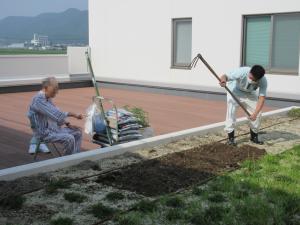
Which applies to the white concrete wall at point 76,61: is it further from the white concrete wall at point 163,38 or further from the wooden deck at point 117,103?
the wooden deck at point 117,103

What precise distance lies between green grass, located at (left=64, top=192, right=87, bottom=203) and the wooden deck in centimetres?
164

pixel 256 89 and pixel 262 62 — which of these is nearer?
pixel 256 89

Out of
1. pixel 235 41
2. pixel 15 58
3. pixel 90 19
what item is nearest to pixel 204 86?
pixel 235 41

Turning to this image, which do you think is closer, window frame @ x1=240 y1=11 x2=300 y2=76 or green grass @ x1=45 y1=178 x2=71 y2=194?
green grass @ x1=45 y1=178 x2=71 y2=194

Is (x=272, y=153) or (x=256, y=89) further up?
(x=256, y=89)

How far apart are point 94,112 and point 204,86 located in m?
7.18

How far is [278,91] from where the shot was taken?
1202 centimetres

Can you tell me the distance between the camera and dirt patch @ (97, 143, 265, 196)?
529 cm

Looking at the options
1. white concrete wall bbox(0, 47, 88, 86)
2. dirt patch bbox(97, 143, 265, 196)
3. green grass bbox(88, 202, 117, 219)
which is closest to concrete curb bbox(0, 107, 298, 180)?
dirt patch bbox(97, 143, 265, 196)

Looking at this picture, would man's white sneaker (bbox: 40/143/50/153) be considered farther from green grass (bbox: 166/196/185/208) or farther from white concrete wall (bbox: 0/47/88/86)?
white concrete wall (bbox: 0/47/88/86)

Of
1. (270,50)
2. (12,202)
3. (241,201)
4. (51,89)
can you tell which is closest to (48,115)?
(51,89)

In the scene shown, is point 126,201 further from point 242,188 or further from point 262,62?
point 262,62

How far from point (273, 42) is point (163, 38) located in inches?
146

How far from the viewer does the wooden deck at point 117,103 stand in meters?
7.29
